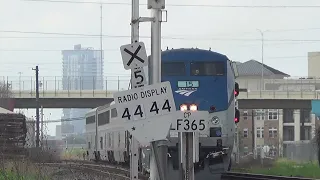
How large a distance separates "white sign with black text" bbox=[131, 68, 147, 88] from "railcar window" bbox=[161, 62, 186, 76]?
10972 millimetres

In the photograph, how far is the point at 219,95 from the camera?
74.9ft

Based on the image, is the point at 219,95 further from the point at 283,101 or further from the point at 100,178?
the point at 283,101

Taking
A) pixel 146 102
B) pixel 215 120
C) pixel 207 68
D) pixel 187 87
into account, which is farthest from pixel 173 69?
pixel 146 102

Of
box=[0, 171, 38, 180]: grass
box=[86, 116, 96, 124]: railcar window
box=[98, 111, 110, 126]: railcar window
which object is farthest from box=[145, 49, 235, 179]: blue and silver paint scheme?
box=[86, 116, 96, 124]: railcar window

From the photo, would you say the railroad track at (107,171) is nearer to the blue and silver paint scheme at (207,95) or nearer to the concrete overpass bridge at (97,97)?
the blue and silver paint scheme at (207,95)

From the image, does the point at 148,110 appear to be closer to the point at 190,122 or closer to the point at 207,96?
the point at 190,122

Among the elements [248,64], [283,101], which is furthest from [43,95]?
[248,64]

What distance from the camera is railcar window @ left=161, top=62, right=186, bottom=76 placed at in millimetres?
22891

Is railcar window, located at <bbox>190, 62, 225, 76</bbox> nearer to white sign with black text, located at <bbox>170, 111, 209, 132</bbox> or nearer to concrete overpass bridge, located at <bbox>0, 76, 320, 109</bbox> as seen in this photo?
white sign with black text, located at <bbox>170, 111, 209, 132</bbox>

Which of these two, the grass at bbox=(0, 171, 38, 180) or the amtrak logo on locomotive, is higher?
the amtrak logo on locomotive

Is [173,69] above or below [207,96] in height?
above

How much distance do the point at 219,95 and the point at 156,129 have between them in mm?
12849

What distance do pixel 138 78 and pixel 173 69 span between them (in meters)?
11.4

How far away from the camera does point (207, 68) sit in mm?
23219
